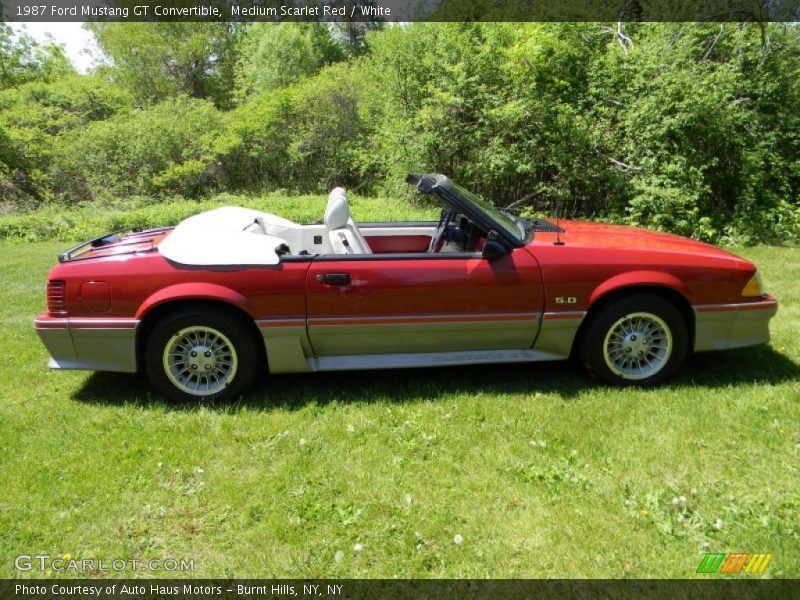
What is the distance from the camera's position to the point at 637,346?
4070mm

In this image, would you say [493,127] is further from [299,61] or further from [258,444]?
[299,61]

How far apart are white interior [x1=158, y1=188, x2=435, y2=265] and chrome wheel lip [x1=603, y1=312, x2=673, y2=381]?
1.87 m

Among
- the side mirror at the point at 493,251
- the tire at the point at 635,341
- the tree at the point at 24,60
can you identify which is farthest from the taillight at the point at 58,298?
the tree at the point at 24,60

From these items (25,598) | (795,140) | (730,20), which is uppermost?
(730,20)

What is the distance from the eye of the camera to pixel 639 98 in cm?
988

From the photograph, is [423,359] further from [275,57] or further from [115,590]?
[275,57]

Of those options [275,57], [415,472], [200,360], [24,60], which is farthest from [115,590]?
[24,60]

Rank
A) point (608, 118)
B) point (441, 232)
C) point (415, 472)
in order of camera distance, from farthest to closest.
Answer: point (608, 118) < point (441, 232) < point (415, 472)

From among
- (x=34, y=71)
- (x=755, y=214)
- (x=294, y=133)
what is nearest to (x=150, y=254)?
(x=755, y=214)

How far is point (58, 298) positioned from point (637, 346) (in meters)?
4.06

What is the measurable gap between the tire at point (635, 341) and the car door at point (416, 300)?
0.47 meters

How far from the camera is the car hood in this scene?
4.09 m

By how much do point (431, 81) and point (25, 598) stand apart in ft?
36.0

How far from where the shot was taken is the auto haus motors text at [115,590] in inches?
94.7
